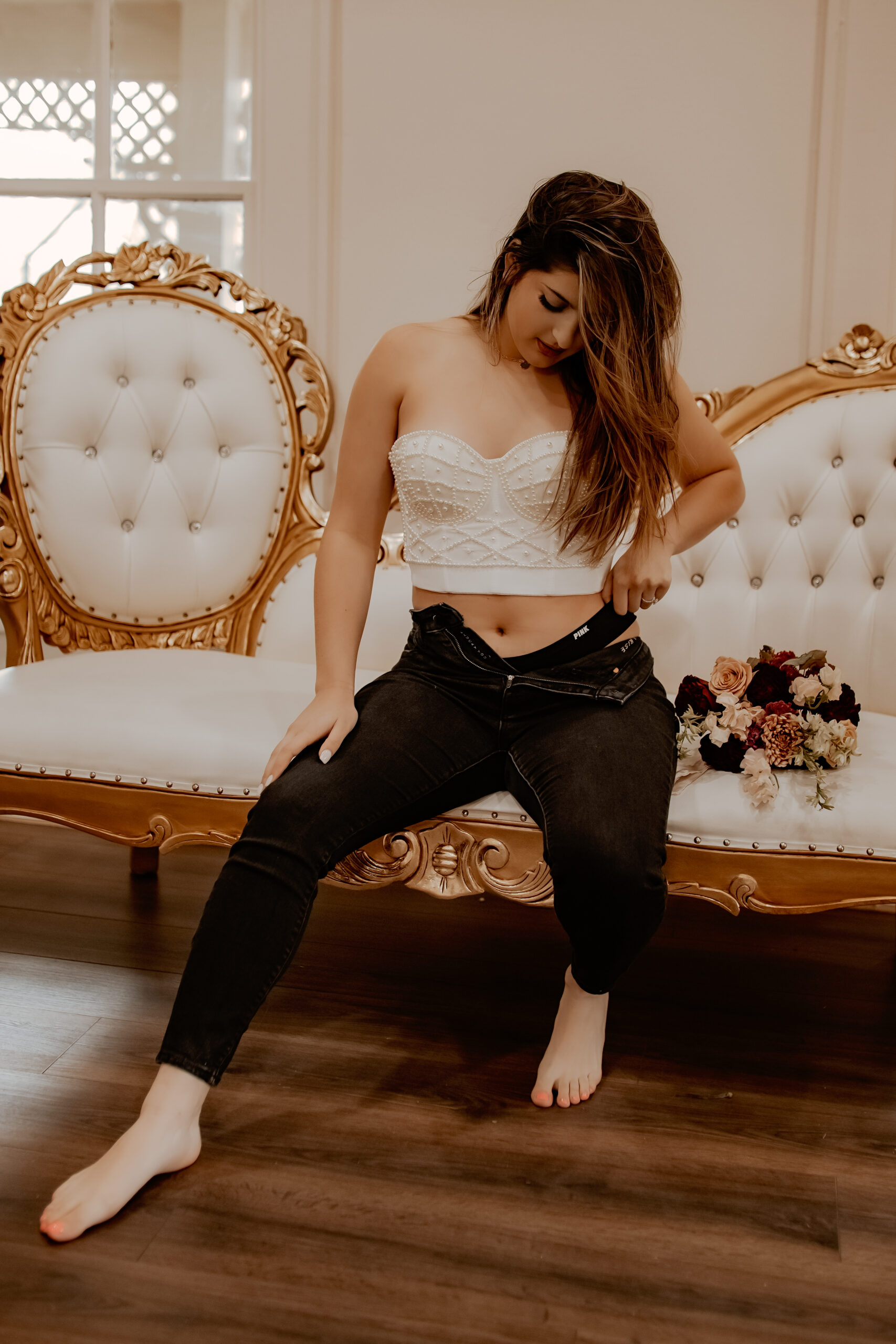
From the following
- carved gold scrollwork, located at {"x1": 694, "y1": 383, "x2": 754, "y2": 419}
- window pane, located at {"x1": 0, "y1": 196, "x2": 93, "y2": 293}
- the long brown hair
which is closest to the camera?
the long brown hair

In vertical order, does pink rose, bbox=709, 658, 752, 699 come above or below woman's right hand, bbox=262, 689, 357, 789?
above

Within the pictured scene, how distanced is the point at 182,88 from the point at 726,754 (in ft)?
7.23

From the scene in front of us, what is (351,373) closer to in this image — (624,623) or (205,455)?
(205,455)

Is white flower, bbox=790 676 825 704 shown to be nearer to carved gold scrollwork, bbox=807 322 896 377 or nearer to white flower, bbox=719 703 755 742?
white flower, bbox=719 703 755 742

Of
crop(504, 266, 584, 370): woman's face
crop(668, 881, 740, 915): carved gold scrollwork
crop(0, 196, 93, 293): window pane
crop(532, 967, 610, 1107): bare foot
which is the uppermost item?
crop(0, 196, 93, 293): window pane

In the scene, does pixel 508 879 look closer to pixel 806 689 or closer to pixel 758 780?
pixel 758 780

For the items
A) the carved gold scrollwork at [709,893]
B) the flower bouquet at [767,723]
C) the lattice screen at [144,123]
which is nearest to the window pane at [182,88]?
the lattice screen at [144,123]

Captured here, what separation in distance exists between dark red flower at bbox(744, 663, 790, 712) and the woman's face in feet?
1.95

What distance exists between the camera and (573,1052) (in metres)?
1.47

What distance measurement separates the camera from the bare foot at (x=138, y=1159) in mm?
1132

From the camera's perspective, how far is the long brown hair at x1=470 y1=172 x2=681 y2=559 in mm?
1378

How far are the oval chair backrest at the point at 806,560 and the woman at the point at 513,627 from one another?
54 centimetres

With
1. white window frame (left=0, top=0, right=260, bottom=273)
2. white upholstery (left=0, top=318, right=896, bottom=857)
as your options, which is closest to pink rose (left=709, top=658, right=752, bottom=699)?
white upholstery (left=0, top=318, right=896, bottom=857)

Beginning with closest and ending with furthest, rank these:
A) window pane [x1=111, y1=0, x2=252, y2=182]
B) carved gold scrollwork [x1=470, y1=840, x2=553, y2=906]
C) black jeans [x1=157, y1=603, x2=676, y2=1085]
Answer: black jeans [x1=157, y1=603, x2=676, y2=1085] < carved gold scrollwork [x1=470, y1=840, x2=553, y2=906] < window pane [x1=111, y1=0, x2=252, y2=182]
